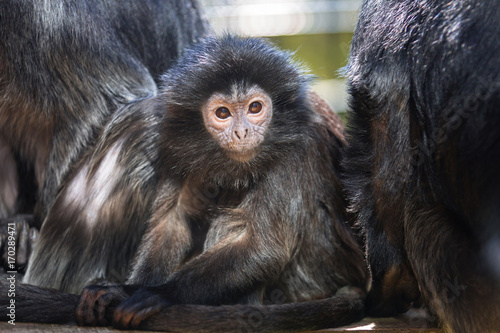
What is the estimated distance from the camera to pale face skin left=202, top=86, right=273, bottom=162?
3510mm

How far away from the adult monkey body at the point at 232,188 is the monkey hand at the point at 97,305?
0.07 m

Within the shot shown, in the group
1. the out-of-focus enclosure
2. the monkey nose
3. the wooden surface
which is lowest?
the wooden surface

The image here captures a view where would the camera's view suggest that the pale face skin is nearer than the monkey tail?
No

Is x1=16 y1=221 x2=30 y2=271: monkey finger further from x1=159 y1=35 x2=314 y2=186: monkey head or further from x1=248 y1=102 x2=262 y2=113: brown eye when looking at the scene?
x1=248 y1=102 x2=262 y2=113: brown eye

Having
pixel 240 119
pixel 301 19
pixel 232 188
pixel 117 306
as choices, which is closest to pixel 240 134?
pixel 240 119

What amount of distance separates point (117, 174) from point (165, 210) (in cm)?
30

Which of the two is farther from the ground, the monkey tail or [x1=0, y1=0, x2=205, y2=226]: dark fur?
[x1=0, y1=0, x2=205, y2=226]: dark fur

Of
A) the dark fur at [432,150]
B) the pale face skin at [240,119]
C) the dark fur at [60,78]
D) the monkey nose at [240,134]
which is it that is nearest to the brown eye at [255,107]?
the pale face skin at [240,119]

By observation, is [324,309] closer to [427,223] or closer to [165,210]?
[427,223]

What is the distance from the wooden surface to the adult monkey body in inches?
2.9

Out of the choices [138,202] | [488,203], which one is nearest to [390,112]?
[488,203]

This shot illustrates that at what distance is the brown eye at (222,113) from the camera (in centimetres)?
355

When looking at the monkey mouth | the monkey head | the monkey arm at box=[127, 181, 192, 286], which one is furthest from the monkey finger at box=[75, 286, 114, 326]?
the monkey mouth

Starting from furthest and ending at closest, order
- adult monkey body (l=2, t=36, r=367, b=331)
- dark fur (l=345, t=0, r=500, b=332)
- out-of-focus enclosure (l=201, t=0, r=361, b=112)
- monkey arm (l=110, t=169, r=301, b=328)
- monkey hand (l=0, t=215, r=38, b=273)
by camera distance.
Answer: out-of-focus enclosure (l=201, t=0, r=361, b=112), monkey hand (l=0, t=215, r=38, b=273), adult monkey body (l=2, t=36, r=367, b=331), monkey arm (l=110, t=169, r=301, b=328), dark fur (l=345, t=0, r=500, b=332)
